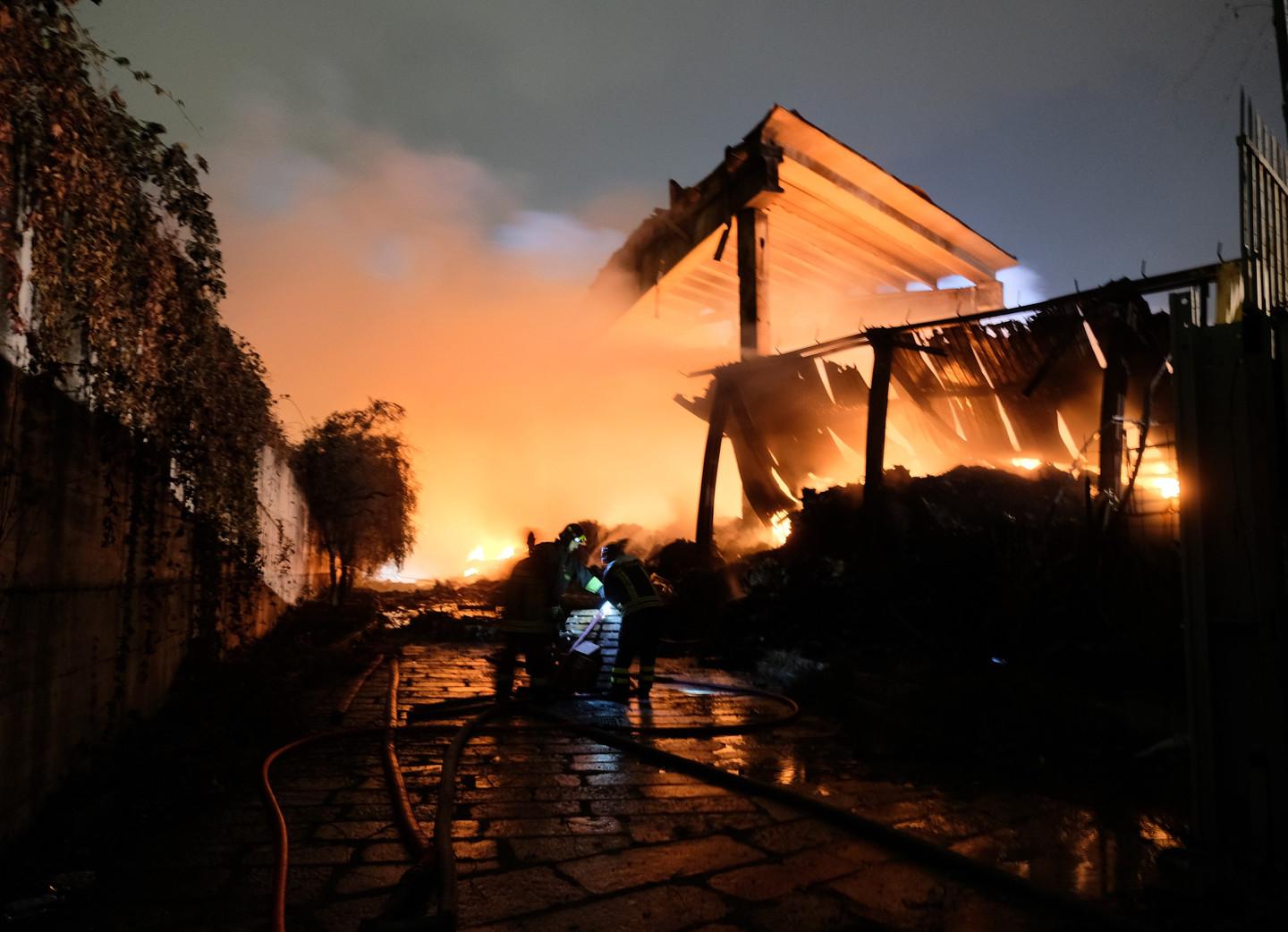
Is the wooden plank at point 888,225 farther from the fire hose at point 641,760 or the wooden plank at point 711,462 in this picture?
the fire hose at point 641,760

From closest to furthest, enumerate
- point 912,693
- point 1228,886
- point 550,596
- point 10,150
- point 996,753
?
point 1228,886 → point 10,150 → point 996,753 → point 912,693 → point 550,596

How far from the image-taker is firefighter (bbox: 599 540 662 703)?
323 inches

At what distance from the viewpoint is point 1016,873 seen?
3.54 meters

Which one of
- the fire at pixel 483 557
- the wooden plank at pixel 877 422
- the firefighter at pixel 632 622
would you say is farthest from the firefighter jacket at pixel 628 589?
the fire at pixel 483 557

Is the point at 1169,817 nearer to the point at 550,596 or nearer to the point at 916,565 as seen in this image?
the point at 916,565

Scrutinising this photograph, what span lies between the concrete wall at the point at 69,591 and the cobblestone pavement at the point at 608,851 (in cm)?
83

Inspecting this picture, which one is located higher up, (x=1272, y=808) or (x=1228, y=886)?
(x=1272, y=808)

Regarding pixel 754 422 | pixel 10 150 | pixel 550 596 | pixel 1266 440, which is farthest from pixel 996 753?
pixel 754 422

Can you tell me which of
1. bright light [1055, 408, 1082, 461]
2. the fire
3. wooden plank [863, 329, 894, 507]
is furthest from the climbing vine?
the fire

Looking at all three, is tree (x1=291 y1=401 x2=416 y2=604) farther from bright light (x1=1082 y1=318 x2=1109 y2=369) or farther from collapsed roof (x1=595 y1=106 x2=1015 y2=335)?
bright light (x1=1082 y1=318 x2=1109 y2=369)

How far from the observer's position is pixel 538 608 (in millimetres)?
7875

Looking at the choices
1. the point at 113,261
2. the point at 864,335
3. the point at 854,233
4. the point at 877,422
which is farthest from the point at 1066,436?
the point at 113,261

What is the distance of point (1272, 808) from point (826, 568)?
6.91m

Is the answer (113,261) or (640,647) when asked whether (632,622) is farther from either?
(113,261)
